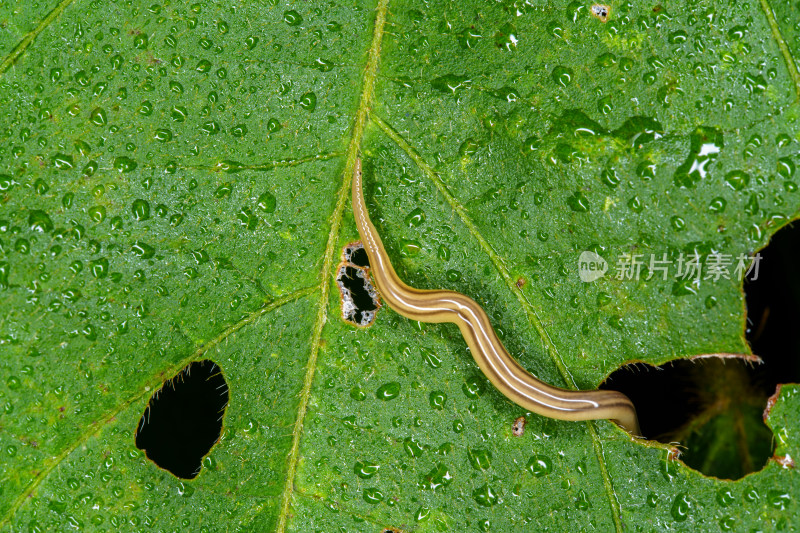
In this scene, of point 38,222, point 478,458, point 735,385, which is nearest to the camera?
point 38,222

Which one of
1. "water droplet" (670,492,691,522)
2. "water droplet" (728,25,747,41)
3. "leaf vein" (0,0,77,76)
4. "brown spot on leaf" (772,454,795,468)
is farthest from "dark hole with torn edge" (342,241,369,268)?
"brown spot on leaf" (772,454,795,468)

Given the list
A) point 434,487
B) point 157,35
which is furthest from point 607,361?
point 157,35

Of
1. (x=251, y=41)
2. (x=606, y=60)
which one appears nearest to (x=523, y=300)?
(x=606, y=60)

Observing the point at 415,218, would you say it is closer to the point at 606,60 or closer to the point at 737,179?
the point at 606,60

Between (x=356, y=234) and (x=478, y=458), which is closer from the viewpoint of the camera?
(x=356, y=234)

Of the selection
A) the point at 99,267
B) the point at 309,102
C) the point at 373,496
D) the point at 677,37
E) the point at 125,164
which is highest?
the point at 677,37

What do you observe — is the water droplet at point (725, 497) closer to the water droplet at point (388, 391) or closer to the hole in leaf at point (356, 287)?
the water droplet at point (388, 391)

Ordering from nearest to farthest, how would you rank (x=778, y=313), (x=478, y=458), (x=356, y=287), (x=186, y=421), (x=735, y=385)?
1. (x=356, y=287)
2. (x=478, y=458)
3. (x=186, y=421)
4. (x=778, y=313)
5. (x=735, y=385)

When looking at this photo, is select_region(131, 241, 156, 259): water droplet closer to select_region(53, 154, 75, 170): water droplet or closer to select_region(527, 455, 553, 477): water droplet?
select_region(53, 154, 75, 170): water droplet
